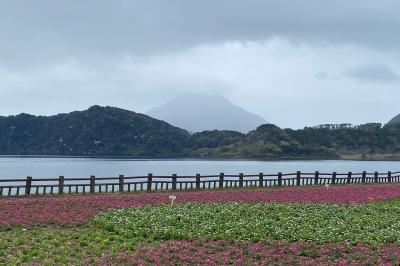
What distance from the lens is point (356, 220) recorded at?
22172 millimetres

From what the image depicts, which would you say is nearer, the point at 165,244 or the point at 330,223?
the point at 165,244

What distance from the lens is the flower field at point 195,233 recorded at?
15.5 meters

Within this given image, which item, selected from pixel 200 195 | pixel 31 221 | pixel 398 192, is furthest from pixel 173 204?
pixel 398 192

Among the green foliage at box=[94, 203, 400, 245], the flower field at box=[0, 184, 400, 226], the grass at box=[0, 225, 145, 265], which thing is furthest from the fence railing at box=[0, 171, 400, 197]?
the grass at box=[0, 225, 145, 265]

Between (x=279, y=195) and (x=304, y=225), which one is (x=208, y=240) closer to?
(x=304, y=225)

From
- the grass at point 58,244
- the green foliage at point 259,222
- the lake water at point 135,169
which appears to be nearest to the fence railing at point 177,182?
the green foliage at point 259,222

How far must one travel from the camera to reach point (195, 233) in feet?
62.2

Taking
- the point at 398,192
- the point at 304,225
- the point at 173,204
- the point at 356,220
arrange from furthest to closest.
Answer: the point at 398,192, the point at 173,204, the point at 356,220, the point at 304,225

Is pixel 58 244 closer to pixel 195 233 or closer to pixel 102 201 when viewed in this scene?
pixel 195 233

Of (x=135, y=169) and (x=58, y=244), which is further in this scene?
(x=135, y=169)

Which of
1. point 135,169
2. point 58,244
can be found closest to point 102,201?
point 58,244

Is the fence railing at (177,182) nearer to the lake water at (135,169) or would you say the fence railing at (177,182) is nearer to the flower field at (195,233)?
the flower field at (195,233)

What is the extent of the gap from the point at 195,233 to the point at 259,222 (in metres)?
3.27

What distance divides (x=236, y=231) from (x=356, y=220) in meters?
6.22
